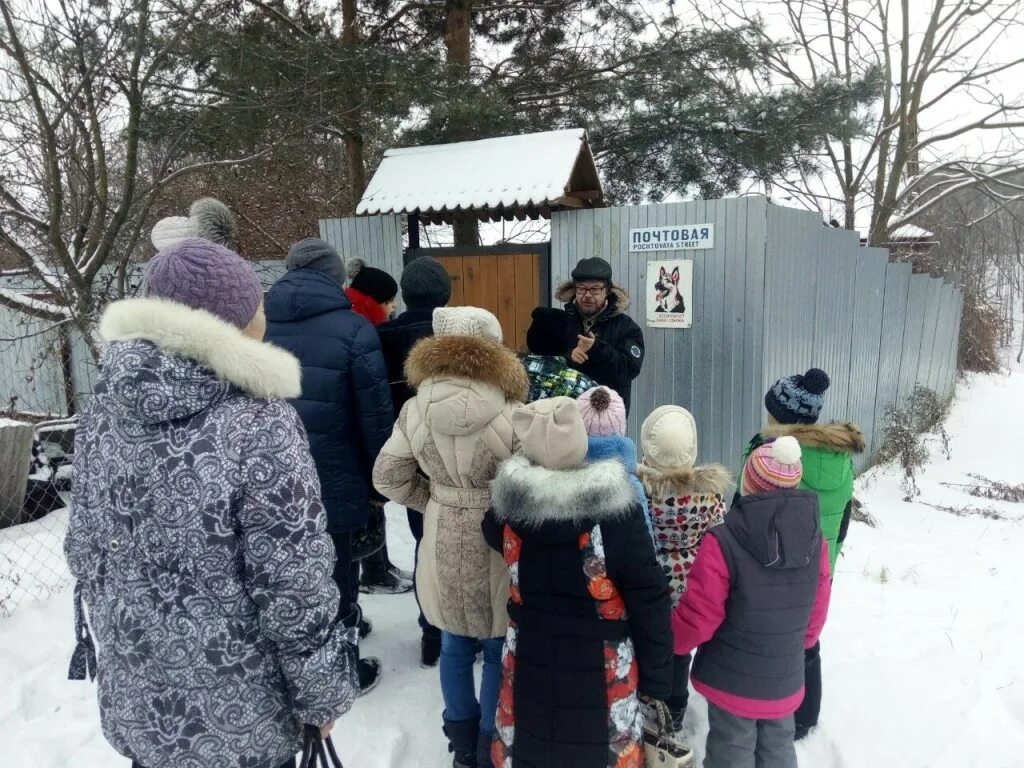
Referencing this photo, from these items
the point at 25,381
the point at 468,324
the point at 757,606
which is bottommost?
the point at 25,381

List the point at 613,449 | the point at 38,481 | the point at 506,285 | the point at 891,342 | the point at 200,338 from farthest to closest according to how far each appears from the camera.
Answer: the point at 891,342 < the point at 38,481 < the point at 506,285 < the point at 613,449 < the point at 200,338

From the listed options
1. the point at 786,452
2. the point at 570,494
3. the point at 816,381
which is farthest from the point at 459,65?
the point at 570,494

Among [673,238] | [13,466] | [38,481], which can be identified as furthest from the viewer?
[38,481]

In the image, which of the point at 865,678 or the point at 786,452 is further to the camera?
the point at 865,678

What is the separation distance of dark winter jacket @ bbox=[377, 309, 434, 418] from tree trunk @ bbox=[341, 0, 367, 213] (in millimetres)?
3055

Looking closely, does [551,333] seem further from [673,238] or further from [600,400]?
[673,238]

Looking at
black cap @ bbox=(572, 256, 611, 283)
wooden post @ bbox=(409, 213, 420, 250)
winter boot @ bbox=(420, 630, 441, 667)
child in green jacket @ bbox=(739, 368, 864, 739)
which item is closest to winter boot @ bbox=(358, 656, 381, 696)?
winter boot @ bbox=(420, 630, 441, 667)

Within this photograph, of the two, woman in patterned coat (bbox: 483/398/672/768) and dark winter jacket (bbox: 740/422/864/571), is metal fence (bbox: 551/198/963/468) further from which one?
woman in patterned coat (bbox: 483/398/672/768)

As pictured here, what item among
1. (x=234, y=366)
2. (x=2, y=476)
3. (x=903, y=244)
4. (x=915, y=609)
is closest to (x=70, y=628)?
(x=2, y=476)

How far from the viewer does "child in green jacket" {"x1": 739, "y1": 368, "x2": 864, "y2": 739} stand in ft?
8.38

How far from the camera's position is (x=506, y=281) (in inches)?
194

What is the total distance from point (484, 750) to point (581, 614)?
792mm

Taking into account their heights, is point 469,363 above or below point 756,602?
above

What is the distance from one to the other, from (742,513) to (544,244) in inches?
124
